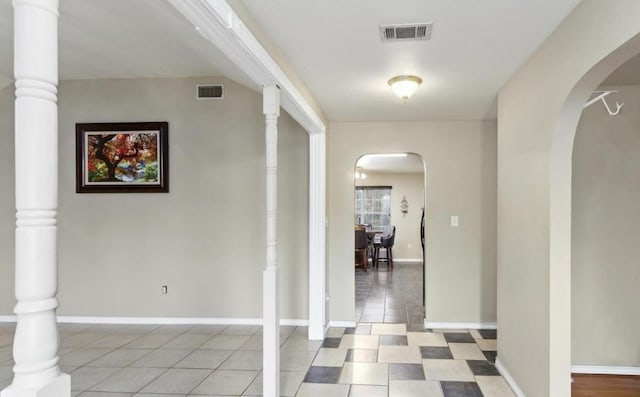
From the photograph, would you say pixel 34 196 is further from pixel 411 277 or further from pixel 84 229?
pixel 411 277

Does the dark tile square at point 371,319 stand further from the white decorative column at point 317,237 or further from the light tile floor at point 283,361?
the white decorative column at point 317,237

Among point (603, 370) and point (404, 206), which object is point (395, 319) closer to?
point (603, 370)

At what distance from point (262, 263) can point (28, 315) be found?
397cm

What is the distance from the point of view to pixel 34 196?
35.1 inches

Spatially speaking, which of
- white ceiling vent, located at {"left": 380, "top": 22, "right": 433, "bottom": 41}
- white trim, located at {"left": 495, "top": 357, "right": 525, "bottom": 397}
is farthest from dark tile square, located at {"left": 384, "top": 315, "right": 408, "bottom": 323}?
white ceiling vent, located at {"left": 380, "top": 22, "right": 433, "bottom": 41}

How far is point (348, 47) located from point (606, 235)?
2529mm

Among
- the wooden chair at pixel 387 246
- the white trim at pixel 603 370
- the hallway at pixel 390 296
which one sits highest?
the wooden chair at pixel 387 246

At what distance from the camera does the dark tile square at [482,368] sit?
3428 millimetres

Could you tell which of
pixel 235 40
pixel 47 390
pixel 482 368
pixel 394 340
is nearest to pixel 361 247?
pixel 394 340

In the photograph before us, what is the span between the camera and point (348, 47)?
271 centimetres

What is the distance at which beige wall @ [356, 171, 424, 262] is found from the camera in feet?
35.0

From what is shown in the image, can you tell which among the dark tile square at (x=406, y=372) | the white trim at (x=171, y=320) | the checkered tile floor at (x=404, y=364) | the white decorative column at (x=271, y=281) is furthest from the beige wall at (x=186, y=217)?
the white decorative column at (x=271, y=281)

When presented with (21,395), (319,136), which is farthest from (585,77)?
(319,136)

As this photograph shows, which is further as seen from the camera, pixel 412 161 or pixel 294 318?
pixel 412 161
